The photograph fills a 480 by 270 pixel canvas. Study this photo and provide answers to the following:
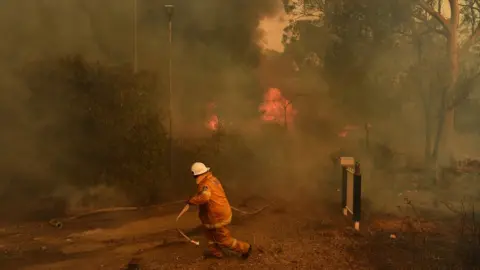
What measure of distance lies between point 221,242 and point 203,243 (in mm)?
724

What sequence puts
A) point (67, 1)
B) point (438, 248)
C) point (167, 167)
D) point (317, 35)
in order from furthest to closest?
point (317, 35)
point (167, 167)
point (67, 1)
point (438, 248)

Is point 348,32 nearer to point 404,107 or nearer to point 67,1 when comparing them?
point 404,107

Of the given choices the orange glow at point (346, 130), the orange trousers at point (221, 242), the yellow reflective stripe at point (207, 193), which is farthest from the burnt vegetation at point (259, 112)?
the yellow reflective stripe at point (207, 193)

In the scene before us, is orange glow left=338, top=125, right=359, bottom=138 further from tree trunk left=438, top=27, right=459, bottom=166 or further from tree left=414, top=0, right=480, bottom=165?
tree left=414, top=0, right=480, bottom=165

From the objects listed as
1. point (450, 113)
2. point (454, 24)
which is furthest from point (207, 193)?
point (454, 24)

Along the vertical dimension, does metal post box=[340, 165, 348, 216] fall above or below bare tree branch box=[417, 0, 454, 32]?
below

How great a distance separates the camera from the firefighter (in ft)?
14.6

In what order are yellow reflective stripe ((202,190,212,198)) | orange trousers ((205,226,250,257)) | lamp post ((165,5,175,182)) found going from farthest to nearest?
lamp post ((165,5,175,182)), orange trousers ((205,226,250,257)), yellow reflective stripe ((202,190,212,198))

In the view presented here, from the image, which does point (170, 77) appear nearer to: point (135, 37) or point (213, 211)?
point (135, 37)

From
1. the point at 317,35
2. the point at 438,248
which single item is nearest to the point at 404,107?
the point at 317,35

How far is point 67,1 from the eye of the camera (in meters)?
5.89

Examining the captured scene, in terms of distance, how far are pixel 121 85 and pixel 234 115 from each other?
5.88 ft

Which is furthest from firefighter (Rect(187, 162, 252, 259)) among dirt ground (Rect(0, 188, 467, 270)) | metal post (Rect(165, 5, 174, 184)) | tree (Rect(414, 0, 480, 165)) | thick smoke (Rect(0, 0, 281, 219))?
tree (Rect(414, 0, 480, 165))

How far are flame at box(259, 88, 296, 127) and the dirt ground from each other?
1465 millimetres
